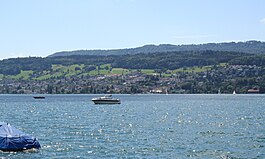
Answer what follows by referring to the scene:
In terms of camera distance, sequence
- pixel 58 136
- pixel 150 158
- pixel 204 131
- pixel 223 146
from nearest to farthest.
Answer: pixel 150 158 → pixel 223 146 → pixel 58 136 → pixel 204 131

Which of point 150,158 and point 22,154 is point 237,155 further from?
point 22,154

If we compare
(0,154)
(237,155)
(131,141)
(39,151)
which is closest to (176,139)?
(131,141)

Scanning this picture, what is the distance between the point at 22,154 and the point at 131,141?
16.1 m

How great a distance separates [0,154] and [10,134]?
291cm

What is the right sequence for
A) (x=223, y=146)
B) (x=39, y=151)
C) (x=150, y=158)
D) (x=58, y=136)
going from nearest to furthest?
(x=150, y=158)
(x=39, y=151)
(x=223, y=146)
(x=58, y=136)

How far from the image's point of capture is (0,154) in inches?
2153

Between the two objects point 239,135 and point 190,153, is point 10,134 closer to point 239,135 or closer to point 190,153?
point 190,153

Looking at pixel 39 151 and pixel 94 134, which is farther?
pixel 94 134

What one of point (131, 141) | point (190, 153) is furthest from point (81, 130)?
point (190, 153)

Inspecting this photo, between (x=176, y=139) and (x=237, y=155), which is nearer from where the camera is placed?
(x=237, y=155)

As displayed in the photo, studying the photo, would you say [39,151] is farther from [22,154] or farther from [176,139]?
[176,139]

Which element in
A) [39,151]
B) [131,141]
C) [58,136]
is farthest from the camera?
[58,136]

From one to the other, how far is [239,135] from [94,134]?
20.3 metres

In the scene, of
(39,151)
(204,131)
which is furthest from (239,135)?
(39,151)
